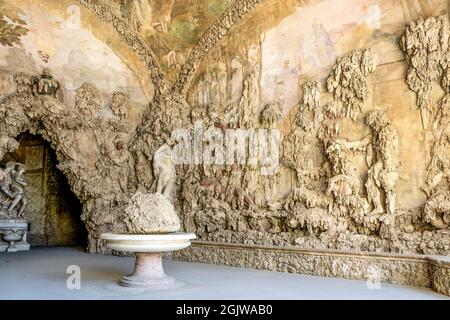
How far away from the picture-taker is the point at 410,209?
786 cm

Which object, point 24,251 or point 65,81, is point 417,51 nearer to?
point 65,81

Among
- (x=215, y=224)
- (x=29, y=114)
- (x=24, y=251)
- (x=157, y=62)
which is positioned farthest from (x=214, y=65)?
(x=24, y=251)

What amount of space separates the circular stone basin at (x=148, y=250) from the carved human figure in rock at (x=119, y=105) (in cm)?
707

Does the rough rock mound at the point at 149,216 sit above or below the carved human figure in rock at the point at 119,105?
below

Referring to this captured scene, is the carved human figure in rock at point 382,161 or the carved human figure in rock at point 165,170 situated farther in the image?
the carved human figure in rock at point 165,170

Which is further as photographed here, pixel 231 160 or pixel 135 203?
pixel 231 160

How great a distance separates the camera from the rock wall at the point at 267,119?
791cm

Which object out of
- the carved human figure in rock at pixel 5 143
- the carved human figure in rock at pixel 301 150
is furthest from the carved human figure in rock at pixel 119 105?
the carved human figure in rock at pixel 301 150

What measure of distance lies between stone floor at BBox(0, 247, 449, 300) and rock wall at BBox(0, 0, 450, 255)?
1387mm

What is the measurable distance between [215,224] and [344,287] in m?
4.55

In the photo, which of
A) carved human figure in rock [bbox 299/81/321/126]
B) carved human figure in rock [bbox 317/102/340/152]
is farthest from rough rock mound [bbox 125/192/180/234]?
carved human figure in rock [bbox 299/81/321/126]

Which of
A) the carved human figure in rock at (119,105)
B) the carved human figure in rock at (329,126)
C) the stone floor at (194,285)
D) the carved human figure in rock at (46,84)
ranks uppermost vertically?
the carved human figure in rock at (46,84)

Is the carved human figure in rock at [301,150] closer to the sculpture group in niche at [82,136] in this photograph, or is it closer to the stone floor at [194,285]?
the stone floor at [194,285]

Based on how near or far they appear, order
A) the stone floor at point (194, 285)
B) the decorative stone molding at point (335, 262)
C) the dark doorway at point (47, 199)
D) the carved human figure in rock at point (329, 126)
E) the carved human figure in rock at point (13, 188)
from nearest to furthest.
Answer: the stone floor at point (194, 285)
the decorative stone molding at point (335, 262)
the carved human figure in rock at point (329, 126)
the carved human figure in rock at point (13, 188)
the dark doorway at point (47, 199)
